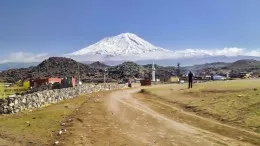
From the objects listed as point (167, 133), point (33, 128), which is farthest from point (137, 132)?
point (33, 128)

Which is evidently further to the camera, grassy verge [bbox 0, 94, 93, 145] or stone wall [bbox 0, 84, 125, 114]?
stone wall [bbox 0, 84, 125, 114]

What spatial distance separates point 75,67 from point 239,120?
525 ft

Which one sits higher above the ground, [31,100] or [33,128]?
[31,100]

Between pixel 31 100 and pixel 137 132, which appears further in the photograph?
pixel 31 100

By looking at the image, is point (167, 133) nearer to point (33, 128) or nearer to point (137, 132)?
point (137, 132)

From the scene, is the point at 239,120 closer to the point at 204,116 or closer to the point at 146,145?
the point at 204,116

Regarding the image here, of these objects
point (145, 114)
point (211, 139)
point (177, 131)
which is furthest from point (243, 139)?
point (145, 114)

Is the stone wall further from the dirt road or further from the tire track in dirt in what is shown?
the tire track in dirt

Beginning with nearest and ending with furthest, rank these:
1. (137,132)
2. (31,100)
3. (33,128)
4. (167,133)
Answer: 1. (167,133)
2. (137,132)
3. (33,128)
4. (31,100)

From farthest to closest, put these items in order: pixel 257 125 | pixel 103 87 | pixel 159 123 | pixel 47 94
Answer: pixel 103 87, pixel 47 94, pixel 159 123, pixel 257 125

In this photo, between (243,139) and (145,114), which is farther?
(145,114)

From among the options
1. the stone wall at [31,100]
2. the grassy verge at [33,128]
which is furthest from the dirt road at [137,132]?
the stone wall at [31,100]

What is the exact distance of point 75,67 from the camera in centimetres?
17912

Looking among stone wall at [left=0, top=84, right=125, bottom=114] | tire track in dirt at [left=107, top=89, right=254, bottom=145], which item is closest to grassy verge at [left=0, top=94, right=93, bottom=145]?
tire track in dirt at [left=107, top=89, right=254, bottom=145]
